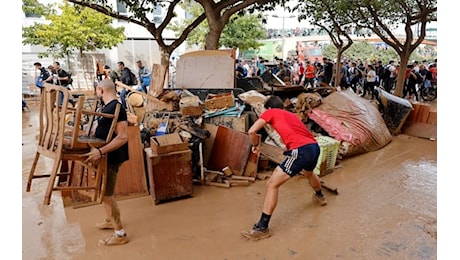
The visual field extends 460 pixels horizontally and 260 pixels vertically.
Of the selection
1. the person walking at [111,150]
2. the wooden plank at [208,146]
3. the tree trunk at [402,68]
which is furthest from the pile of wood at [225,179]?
the tree trunk at [402,68]

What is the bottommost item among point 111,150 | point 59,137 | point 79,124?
point 111,150

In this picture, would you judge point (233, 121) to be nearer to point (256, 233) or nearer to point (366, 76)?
point (256, 233)

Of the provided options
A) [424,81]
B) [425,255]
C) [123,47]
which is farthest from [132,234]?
[123,47]

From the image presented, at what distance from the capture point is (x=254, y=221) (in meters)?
4.31

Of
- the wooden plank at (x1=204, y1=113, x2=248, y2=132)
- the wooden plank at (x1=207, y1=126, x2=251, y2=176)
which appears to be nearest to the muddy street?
the wooden plank at (x1=207, y1=126, x2=251, y2=176)

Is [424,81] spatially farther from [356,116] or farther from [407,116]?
[356,116]

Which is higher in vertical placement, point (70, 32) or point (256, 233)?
point (70, 32)

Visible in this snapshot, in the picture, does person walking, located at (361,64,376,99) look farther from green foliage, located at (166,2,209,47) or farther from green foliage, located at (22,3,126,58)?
green foliage, located at (22,3,126,58)

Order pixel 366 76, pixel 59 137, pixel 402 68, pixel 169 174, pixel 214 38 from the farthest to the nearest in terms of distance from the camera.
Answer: pixel 366 76
pixel 402 68
pixel 214 38
pixel 169 174
pixel 59 137

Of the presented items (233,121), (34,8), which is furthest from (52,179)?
(34,8)

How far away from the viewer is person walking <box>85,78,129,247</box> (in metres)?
3.34

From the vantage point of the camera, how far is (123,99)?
877 centimetres

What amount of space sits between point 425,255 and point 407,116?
5.96 meters

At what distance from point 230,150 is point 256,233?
84.9 inches
